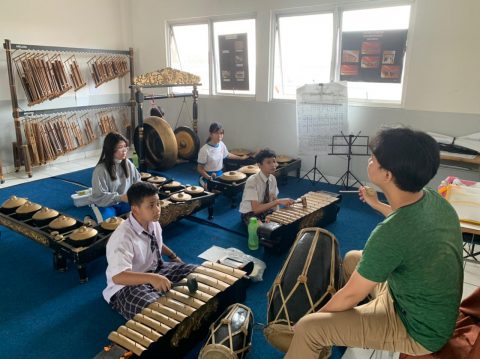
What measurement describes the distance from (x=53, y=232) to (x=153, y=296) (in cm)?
121

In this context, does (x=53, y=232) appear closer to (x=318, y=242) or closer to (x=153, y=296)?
(x=153, y=296)

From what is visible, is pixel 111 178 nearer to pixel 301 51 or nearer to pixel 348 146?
pixel 348 146

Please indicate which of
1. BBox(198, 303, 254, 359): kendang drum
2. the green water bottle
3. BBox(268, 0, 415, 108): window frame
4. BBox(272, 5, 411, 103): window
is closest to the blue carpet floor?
the green water bottle

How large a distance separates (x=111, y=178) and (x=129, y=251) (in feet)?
4.87

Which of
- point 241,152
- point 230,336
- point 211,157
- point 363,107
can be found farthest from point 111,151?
point 363,107

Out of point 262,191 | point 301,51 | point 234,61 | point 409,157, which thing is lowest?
point 262,191

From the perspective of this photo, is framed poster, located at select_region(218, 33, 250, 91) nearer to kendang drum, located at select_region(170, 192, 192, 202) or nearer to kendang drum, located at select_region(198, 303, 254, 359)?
kendang drum, located at select_region(170, 192, 192, 202)

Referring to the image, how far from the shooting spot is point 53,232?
2.97 meters

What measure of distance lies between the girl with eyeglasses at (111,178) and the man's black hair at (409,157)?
8.55 feet

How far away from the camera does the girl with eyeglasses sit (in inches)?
136

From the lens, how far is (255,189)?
11.6 ft

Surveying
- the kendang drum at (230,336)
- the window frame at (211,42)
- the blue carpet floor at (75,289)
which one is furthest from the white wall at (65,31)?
the kendang drum at (230,336)

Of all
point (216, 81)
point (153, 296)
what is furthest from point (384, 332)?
point (216, 81)

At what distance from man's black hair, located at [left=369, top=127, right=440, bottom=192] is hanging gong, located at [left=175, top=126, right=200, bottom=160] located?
475 cm
